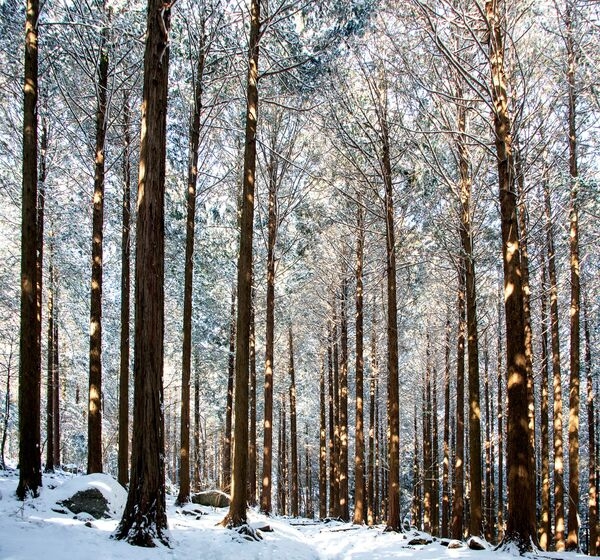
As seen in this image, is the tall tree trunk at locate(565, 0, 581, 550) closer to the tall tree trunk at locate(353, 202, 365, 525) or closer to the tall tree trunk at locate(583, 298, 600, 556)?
the tall tree trunk at locate(583, 298, 600, 556)

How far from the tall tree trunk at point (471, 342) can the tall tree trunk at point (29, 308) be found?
8374 mm

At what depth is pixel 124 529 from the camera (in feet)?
20.2

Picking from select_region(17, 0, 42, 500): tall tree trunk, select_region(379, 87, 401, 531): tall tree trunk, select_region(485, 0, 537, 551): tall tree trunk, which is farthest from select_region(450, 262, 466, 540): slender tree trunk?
select_region(17, 0, 42, 500): tall tree trunk

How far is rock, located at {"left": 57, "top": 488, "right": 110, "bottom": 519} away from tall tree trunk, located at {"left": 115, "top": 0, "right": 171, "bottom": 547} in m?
2.21

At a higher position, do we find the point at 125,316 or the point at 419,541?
the point at 125,316

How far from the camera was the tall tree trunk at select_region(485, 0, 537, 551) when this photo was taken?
7.39 m

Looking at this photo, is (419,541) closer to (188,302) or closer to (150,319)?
(150,319)

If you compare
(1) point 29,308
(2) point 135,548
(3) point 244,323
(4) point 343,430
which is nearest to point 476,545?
(3) point 244,323

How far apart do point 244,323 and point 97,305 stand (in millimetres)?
4013

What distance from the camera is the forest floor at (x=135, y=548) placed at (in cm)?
532

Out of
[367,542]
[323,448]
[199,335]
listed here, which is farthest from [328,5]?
[323,448]

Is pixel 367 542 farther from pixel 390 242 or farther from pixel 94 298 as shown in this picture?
pixel 94 298

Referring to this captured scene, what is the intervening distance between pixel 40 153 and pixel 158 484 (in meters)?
10.7

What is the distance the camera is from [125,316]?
1271 cm
